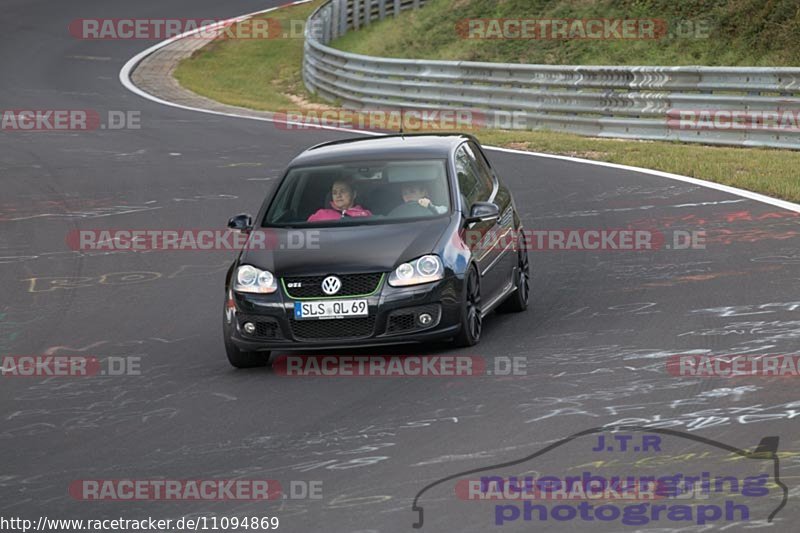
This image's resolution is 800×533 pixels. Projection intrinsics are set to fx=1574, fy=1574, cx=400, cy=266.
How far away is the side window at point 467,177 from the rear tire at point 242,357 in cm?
197

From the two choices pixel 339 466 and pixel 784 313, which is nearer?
pixel 339 466

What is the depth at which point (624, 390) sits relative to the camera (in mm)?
9281

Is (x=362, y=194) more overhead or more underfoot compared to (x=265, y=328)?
more overhead

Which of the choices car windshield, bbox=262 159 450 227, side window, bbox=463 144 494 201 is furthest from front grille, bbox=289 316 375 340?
side window, bbox=463 144 494 201

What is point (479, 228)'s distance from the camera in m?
11.5

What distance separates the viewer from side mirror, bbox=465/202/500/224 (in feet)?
37.1

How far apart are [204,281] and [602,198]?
222 inches

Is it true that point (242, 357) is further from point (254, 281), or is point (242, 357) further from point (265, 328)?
point (254, 281)

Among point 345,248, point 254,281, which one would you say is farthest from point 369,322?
point 254,281

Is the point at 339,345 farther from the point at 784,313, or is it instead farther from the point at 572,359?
the point at 784,313

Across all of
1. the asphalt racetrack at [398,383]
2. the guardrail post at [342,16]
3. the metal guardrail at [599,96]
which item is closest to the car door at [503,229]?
the asphalt racetrack at [398,383]

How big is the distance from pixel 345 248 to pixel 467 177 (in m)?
1.71

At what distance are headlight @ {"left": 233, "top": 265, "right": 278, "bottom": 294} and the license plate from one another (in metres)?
0.27

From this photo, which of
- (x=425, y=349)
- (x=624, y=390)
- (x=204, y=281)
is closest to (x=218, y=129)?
(x=204, y=281)
